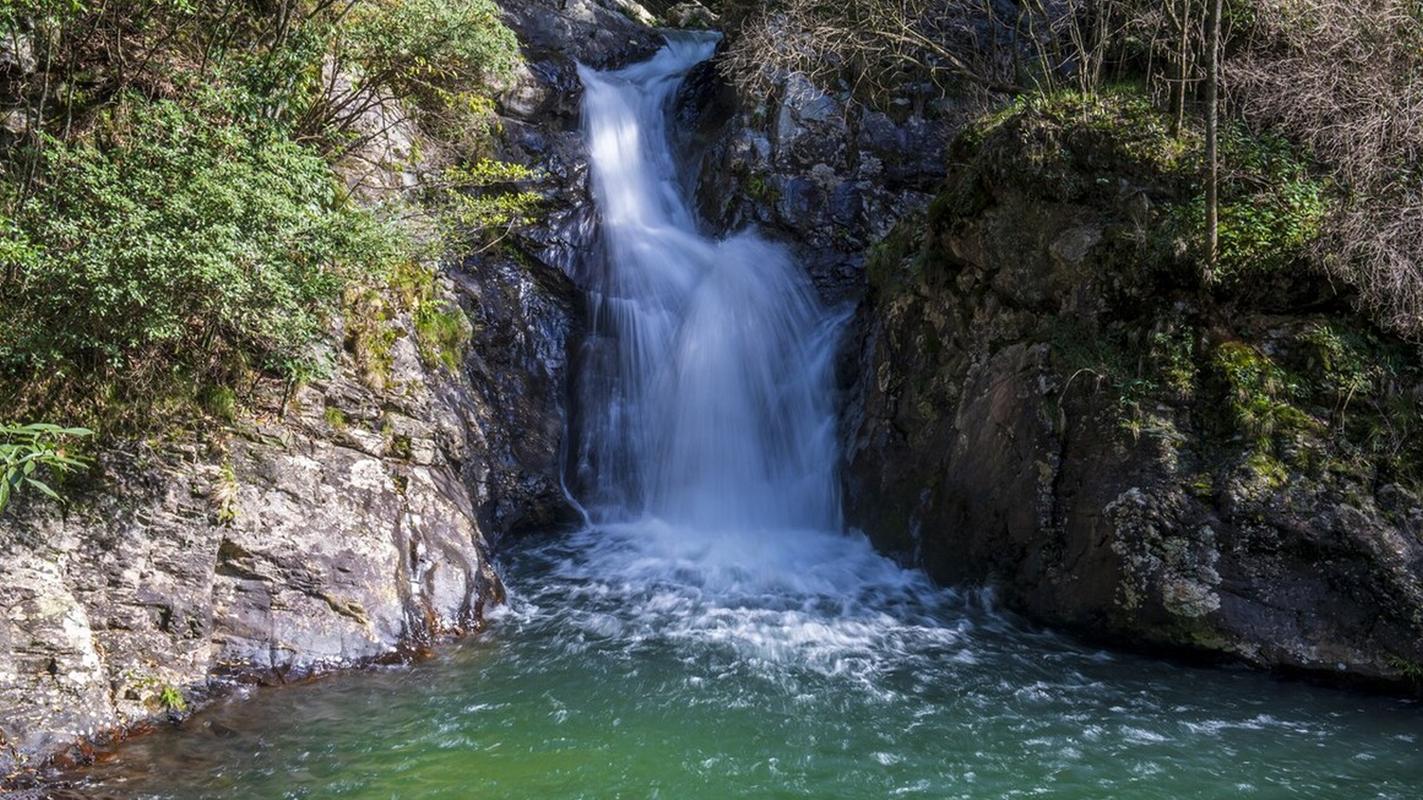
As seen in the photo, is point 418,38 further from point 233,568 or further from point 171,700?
point 171,700

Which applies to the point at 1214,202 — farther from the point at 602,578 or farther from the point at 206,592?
the point at 206,592

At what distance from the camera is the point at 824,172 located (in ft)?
46.8

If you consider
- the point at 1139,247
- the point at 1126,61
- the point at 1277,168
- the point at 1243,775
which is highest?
the point at 1126,61

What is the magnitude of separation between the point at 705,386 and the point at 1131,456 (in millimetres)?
6292

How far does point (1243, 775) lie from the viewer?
5.34 metres

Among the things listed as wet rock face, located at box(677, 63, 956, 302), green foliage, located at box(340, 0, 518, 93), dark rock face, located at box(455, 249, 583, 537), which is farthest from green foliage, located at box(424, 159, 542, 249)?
wet rock face, located at box(677, 63, 956, 302)

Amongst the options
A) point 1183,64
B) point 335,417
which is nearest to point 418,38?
point 335,417

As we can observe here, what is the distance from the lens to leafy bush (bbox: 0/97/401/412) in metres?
5.61

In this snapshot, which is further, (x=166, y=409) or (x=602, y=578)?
(x=602, y=578)

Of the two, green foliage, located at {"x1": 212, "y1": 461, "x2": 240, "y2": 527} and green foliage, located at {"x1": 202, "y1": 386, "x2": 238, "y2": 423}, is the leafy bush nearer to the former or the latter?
green foliage, located at {"x1": 202, "y1": 386, "x2": 238, "y2": 423}

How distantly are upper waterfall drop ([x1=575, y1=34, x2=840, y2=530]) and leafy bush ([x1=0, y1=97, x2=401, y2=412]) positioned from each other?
18.6 feet

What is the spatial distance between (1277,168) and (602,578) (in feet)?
25.4

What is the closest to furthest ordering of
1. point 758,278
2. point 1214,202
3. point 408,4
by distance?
1. point 1214,202
2. point 408,4
3. point 758,278

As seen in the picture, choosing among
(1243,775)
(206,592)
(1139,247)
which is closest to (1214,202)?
(1139,247)
